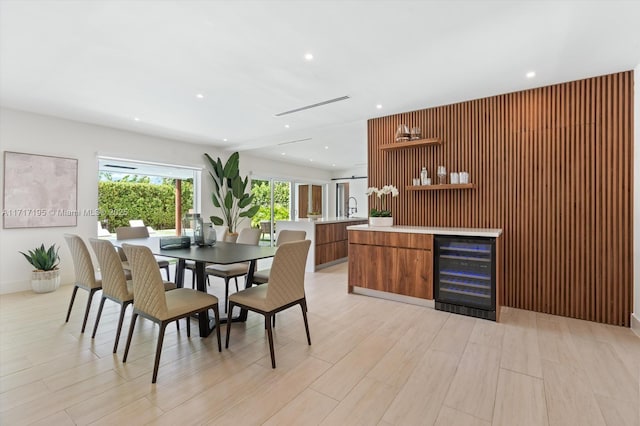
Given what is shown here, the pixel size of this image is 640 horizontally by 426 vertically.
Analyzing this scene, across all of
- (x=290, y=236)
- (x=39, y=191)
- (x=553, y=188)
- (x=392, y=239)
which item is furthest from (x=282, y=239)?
(x=39, y=191)

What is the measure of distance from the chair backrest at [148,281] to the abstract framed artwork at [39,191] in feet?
11.4

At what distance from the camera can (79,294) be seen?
3.94 meters

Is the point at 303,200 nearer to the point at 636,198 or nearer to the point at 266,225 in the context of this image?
the point at 266,225

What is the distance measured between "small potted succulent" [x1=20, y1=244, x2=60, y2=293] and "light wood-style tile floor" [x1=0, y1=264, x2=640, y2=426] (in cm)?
110

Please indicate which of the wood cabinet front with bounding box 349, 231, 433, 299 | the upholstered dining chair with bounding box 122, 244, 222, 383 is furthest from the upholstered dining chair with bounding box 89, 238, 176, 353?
the wood cabinet front with bounding box 349, 231, 433, 299

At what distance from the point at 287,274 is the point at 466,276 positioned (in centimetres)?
206

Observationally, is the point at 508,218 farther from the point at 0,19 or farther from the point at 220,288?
the point at 0,19

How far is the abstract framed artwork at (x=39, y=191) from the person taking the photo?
13.4ft

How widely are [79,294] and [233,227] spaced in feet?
10.7

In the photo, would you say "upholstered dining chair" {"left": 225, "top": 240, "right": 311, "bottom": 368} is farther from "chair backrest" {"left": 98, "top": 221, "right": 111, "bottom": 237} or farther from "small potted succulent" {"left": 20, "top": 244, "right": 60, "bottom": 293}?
"chair backrest" {"left": 98, "top": 221, "right": 111, "bottom": 237}

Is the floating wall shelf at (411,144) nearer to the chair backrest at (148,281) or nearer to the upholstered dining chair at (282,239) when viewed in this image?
the upholstered dining chair at (282,239)

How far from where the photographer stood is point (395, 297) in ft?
12.2

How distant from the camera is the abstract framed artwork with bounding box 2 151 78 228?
4098mm

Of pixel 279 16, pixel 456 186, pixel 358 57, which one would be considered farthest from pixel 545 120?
pixel 279 16
